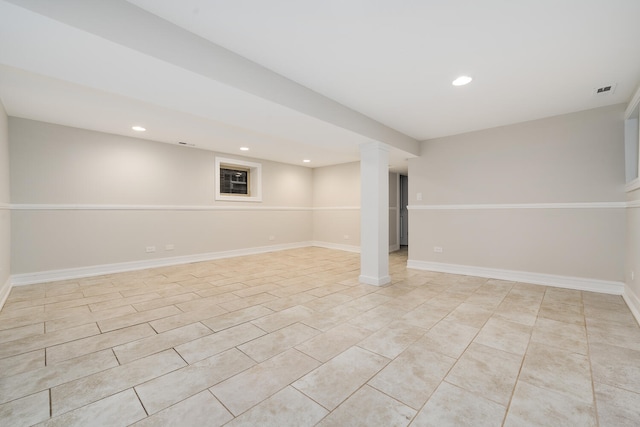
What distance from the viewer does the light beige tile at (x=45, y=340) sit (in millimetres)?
2068

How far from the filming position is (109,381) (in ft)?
5.57

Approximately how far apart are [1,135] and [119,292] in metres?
2.35

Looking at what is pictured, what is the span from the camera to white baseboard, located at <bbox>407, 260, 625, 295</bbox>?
11.3 ft

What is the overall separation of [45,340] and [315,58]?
3.25 m

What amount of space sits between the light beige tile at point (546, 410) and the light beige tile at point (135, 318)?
115 inches

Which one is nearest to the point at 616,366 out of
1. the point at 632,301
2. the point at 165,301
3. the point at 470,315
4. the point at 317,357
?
the point at 470,315

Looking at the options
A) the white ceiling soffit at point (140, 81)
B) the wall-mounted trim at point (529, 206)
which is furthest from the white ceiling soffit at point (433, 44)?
the wall-mounted trim at point (529, 206)

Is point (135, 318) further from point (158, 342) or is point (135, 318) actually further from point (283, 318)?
point (283, 318)

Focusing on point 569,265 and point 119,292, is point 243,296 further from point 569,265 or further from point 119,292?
point 569,265

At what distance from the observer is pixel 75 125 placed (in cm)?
411

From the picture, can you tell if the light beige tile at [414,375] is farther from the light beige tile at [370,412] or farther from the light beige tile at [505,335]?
the light beige tile at [505,335]

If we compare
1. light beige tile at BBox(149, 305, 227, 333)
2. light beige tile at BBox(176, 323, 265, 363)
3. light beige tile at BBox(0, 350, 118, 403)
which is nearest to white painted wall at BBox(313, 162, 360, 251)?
light beige tile at BBox(149, 305, 227, 333)

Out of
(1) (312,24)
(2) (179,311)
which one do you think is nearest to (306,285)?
(2) (179,311)

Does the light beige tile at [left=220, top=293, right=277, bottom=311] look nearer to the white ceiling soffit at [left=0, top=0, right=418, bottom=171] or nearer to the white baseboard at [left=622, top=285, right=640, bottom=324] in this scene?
the white ceiling soffit at [left=0, top=0, right=418, bottom=171]
